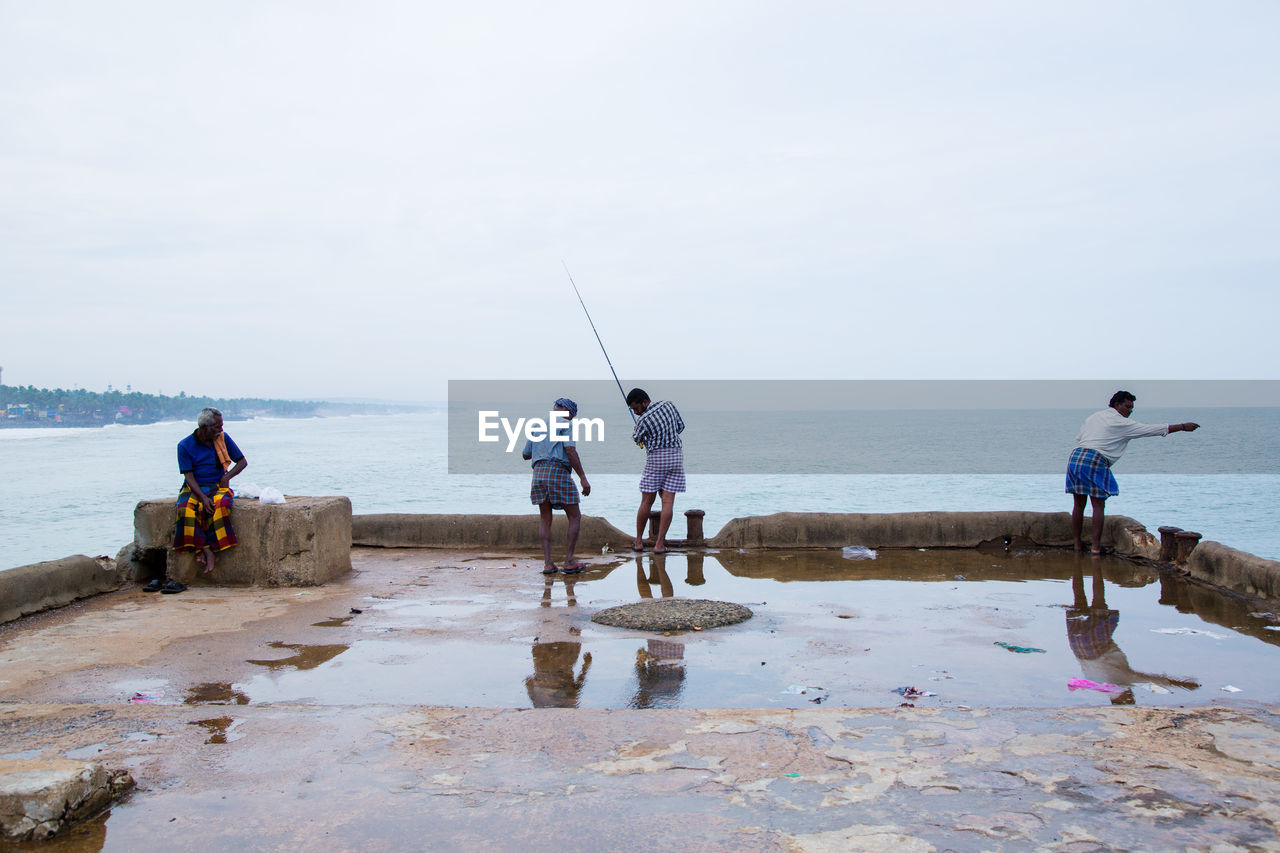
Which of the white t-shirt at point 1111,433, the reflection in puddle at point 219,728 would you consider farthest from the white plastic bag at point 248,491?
the white t-shirt at point 1111,433

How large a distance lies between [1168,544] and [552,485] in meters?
5.38

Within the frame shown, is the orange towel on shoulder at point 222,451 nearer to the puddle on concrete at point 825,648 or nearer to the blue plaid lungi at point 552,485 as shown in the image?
the puddle on concrete at point 825,648

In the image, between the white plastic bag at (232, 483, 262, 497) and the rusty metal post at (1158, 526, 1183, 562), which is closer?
the white plastic bag at (232, 483, 262, 497)

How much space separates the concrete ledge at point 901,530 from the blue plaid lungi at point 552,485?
205 cm

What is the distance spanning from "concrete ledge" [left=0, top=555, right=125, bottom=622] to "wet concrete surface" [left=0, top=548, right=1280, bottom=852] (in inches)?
34.5

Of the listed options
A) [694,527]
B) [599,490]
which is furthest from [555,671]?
[599,490]

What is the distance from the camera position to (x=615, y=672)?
4.95 meters

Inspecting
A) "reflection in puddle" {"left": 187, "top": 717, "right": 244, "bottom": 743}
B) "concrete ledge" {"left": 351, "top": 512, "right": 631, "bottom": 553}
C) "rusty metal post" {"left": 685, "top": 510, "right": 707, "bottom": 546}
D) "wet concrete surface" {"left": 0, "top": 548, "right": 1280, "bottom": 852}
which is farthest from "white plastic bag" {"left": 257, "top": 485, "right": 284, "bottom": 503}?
"rusty metal post" {"left": 685, "top": 510, "right": 707, "bottom": 546}

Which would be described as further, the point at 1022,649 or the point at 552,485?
the point at 552,485

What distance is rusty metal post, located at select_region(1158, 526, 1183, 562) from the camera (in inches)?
315

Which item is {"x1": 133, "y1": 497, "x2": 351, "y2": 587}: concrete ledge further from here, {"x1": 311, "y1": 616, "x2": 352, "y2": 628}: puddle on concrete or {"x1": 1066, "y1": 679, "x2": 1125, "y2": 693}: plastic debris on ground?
{"x1": 1066, "y1": 679, "x2": 1125, "y2": 693}: plastic debris on ground

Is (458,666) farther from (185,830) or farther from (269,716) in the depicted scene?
(185,830)

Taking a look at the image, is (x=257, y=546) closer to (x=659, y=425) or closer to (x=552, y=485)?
(x=552, y=485)

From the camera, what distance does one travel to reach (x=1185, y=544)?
7891 millimetres
